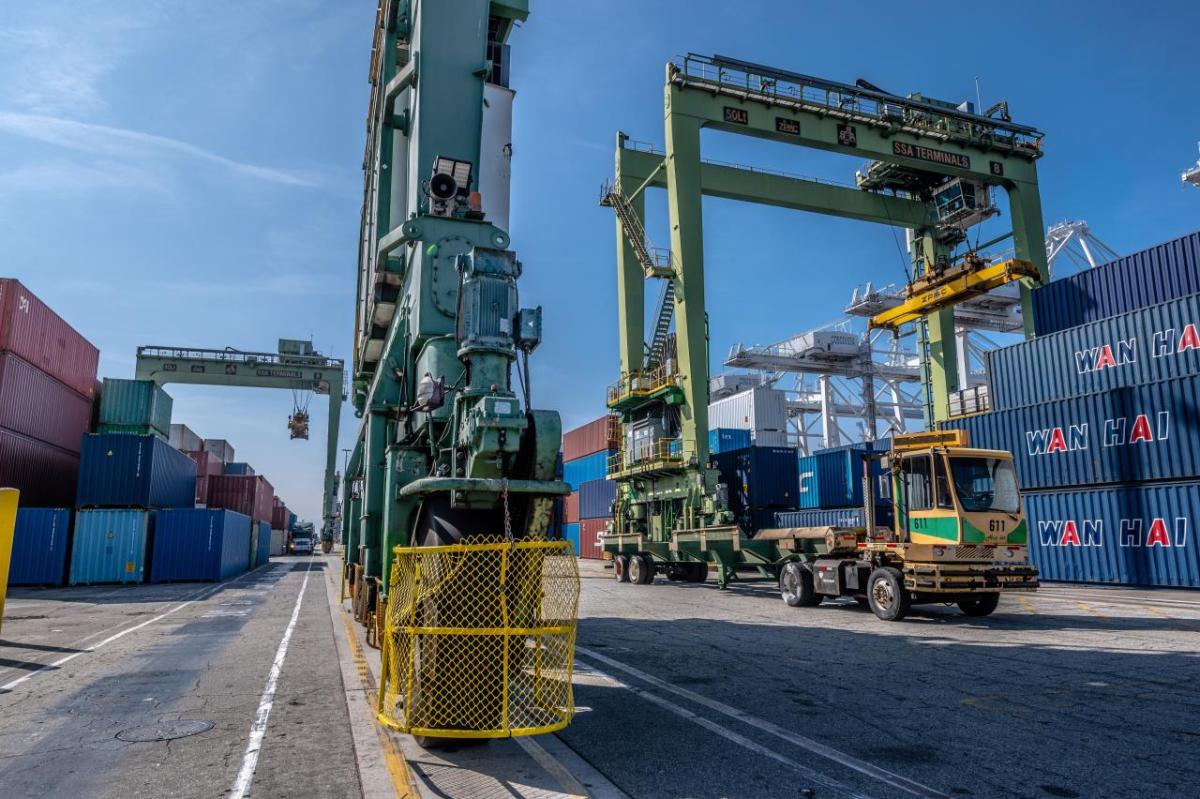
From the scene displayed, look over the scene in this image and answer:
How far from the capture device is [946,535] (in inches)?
465

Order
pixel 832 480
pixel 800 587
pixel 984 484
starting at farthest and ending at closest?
pixel 832 480 → pixel 800 587 → pixel 984 484

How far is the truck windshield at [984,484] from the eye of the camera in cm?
1201

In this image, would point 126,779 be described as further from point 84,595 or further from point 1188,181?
point 1188,181

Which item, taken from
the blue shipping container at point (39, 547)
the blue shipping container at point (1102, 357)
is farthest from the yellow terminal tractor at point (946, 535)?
the blue shipping container at point (39, 547)

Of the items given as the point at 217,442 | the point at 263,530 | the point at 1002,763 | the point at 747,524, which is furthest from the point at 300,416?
the point at 1002,763

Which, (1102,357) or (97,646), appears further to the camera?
(1102,357)

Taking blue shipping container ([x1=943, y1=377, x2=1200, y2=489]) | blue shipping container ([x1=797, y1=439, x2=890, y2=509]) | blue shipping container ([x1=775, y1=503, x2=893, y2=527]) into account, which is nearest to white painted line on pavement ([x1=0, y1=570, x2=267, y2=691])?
blue shipping container ([x1=775, y1=503, x2=893, y2=527])

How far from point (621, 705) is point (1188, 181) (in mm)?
43812

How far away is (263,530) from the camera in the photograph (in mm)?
44719

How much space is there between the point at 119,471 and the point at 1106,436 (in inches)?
1213

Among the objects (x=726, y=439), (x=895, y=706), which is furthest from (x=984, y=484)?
(x=726, y=439)

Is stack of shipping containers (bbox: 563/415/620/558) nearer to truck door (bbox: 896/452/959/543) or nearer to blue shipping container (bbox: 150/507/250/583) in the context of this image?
blue shipping container (bbox: 150/507/250/583)

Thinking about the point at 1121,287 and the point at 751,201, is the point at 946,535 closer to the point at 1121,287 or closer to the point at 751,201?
the point at 1121,287

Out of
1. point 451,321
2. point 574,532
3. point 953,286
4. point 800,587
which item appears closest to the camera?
point 451,321
